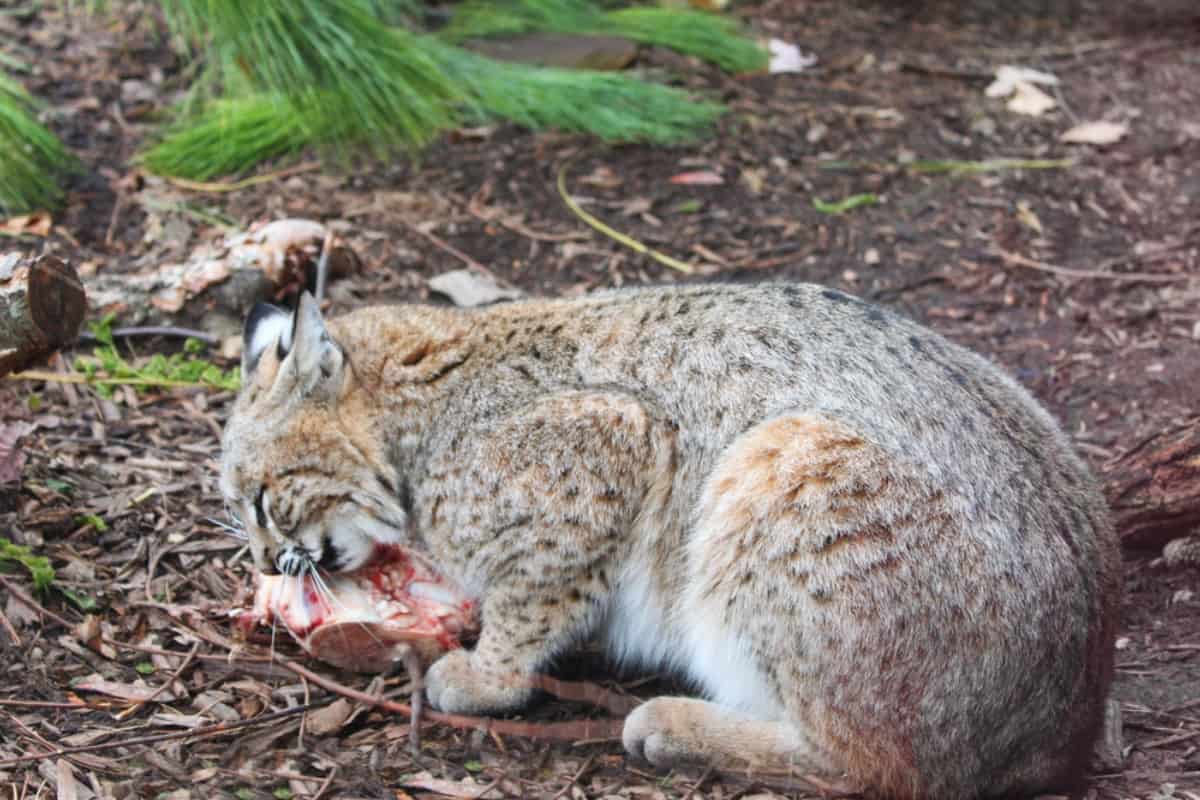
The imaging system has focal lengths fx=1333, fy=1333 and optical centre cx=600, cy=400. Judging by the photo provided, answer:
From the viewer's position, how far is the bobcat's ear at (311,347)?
415cm

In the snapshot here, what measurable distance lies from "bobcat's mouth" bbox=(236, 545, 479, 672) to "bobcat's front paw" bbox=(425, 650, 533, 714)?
0.61 feet

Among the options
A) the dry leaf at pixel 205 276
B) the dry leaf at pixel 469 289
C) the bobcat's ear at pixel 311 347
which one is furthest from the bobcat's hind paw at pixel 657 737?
the dry leaf at pixel 205 276

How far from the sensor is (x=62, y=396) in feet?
18.1

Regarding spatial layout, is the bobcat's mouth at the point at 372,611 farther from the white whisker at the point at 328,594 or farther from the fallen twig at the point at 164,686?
the fallen twig at the point at 164,686

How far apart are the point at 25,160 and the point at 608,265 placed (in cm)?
293

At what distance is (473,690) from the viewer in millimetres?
4281

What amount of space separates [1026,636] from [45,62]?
7.10m

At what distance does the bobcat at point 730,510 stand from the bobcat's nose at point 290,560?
0.02 m

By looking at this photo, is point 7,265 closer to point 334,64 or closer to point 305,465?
point 305,465

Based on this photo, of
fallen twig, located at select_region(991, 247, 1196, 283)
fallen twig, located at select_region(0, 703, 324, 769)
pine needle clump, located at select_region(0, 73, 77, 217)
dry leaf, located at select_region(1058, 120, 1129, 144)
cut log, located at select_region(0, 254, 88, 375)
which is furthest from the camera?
dry leaf, located at select_region(1058, 120, 1129, 144)

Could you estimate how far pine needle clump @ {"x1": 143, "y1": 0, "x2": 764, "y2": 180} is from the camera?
6.34m

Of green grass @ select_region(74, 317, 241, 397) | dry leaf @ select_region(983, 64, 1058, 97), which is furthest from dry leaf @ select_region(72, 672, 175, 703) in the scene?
dry leaf @ select_region(983, 64, 1058, 97)

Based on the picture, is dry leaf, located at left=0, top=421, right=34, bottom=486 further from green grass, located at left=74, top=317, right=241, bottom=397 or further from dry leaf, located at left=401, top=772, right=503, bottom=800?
dry leaf, located at left=401, top=772, right=503, bottom=800

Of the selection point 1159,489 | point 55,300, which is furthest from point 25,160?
point 1159,489
